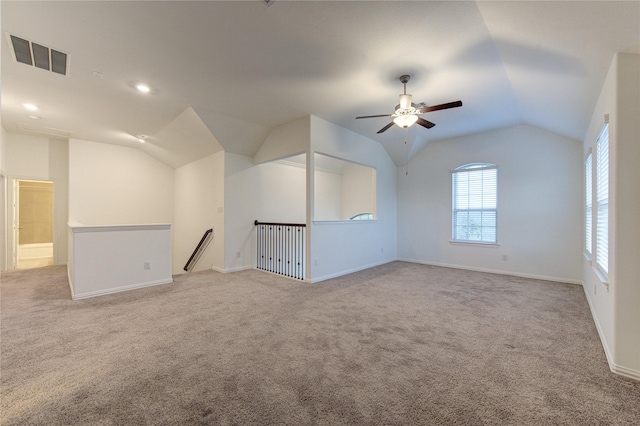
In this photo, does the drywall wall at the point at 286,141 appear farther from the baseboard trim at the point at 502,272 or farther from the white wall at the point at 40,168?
the white wall at the point at 40,168

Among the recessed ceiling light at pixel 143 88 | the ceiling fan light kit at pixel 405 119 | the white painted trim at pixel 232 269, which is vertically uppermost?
the recessed ceiling light at pixel 143 88

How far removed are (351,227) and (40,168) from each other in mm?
7272

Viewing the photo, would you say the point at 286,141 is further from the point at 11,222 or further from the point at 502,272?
the point at 11,222

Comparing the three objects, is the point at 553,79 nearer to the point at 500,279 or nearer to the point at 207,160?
the point at 500,279

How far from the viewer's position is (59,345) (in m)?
2.35

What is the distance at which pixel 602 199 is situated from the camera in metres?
2.75

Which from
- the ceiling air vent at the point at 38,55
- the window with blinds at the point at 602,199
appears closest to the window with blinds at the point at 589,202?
the window with blinds at the point at 602,199

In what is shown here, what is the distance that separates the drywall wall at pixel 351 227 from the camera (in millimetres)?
4598

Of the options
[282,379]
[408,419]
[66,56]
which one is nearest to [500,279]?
[408,419]

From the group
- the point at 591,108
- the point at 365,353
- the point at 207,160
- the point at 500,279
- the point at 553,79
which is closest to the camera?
the point at 365,353

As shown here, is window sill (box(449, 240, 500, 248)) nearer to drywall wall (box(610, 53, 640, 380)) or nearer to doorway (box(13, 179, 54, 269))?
drywall wall (box(610, 53, 640, 380))

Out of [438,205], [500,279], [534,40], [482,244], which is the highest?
[534,40]

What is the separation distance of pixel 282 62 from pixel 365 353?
315cm

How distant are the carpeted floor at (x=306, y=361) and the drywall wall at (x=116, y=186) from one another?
3.01m
